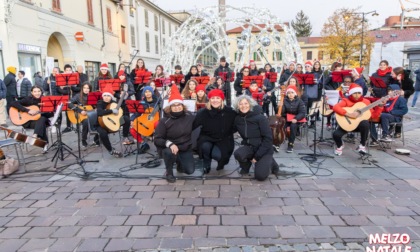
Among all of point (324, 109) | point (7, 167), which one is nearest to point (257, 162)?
point (324, 109)

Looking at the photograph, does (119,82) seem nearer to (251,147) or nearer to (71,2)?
(251,147)

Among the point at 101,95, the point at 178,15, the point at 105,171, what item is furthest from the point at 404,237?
the point at 178,15

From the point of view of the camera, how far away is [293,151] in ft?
21.7

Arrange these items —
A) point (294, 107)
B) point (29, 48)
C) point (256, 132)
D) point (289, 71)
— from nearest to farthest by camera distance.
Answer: point (256, 132)
point (294, 107)
point (289, 71)
point (29, 48)

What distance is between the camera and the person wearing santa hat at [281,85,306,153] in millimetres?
6547

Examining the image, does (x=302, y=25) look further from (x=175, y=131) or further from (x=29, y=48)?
(x=175, y=131)

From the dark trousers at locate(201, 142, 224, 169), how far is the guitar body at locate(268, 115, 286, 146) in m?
1.43

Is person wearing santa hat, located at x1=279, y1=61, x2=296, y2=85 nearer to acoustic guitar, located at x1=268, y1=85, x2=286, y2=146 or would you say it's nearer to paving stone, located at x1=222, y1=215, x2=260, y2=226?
acoustic guitar, located at x1=268, y1=85, x2=286, y2=146

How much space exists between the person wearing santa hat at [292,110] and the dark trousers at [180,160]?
237cm

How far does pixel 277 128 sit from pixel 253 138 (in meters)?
1.25

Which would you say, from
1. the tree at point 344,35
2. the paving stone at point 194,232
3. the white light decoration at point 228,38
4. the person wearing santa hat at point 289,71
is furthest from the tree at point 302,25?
the paving stone at point 194,232

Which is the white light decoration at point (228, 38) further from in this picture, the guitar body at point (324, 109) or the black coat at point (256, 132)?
the black coat at point (256, 132)

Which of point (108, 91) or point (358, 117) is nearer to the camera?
point (358, 117)

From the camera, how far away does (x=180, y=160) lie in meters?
5.16
